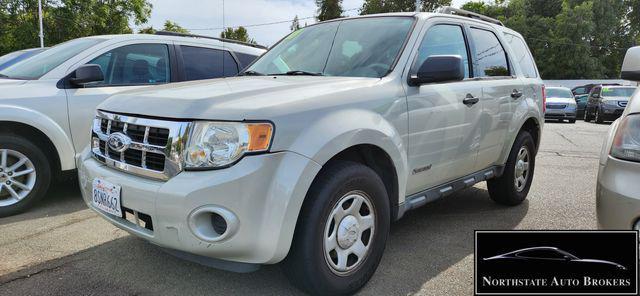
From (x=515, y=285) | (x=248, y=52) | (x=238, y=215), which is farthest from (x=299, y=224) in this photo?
(x=248, y=52)

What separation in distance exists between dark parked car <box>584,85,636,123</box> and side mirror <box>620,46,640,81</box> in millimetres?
15983

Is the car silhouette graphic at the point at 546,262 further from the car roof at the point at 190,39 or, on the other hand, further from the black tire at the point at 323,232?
the car roof at the point at 190,39

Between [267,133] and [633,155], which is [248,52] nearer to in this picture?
[267,133]

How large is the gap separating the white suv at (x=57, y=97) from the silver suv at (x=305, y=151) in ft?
5.34

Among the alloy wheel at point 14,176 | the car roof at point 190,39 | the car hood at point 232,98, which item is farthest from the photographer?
the car roof at point 190,39

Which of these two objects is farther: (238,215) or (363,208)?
(363,208)

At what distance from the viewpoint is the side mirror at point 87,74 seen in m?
4.34

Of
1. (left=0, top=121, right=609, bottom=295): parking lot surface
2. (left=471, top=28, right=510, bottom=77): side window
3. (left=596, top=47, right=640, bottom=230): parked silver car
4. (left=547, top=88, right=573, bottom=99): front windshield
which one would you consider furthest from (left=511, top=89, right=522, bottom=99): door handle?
(left=547, top=88, right=573, bottom=99): front windshield

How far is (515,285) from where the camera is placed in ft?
7.18

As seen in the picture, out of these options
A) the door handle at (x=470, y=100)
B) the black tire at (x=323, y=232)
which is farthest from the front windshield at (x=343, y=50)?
the black tire at (x=323, y=232)

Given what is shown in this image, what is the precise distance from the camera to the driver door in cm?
449

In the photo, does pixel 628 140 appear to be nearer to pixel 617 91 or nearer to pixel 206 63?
pixel 206 63

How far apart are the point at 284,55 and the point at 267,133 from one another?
1.63 metres

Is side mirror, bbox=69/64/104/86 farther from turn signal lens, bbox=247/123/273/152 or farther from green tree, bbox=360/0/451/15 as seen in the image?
green tree, bbox=360/0/451/15
